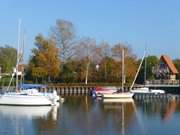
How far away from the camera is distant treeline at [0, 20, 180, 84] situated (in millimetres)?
93125

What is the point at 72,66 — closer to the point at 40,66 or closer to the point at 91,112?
the point at 40,66

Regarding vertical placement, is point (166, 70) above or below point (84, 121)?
above

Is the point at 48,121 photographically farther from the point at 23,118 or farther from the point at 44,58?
the point at 44,58

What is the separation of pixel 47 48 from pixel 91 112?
41.5 m

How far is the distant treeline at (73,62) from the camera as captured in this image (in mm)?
93125

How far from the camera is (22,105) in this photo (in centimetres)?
5753

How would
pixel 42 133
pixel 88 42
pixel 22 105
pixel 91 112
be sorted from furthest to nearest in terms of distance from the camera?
pixel 88 42 → pixel 22 105 → pixel 91 112 → pixel 42 133

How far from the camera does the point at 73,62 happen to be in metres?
98.2

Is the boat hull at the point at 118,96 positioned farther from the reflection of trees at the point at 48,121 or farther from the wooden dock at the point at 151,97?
the reflection of trees at the point at 48,121

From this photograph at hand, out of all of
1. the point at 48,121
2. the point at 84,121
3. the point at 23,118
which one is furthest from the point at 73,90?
the point at 48,121

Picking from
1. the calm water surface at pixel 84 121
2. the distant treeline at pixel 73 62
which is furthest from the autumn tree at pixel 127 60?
the calm water surface at pixel 84 121

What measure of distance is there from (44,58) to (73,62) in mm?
8311

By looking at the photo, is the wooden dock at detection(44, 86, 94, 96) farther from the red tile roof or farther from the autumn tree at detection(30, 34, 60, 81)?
the red tile roof

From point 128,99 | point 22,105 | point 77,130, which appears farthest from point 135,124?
point 128,99
